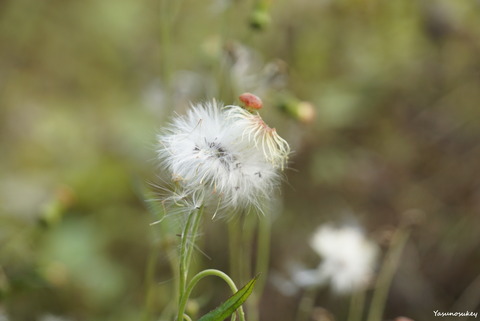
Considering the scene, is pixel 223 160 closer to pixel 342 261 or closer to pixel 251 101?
pixel 251 101

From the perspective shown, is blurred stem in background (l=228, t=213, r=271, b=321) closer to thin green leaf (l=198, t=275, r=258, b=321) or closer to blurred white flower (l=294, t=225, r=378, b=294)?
blurred white flower (l=294, t=225, r=378, b=294)

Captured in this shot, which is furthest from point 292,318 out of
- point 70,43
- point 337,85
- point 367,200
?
point 70,43

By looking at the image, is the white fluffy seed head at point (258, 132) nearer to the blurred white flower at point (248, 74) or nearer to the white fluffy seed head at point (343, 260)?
the blurred white flower at point (248, 74)

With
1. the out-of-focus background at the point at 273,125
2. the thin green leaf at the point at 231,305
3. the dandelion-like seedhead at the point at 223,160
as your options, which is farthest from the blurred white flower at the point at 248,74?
the thin green leaf at the point at 231,305

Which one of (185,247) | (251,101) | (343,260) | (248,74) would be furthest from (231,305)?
(248,74)

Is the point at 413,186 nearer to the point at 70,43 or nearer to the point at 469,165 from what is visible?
the point at 469,165

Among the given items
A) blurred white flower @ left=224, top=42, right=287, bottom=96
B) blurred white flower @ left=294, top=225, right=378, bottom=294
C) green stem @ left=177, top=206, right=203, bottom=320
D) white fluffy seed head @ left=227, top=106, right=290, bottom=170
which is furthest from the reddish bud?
blurred white flower @ left=294, top=225, right=378, bottom=294
